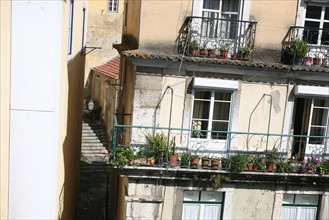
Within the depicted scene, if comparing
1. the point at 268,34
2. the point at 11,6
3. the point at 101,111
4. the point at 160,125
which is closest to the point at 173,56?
the point at 160,125

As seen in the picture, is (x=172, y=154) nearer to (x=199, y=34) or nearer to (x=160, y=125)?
(x=160, y=125)

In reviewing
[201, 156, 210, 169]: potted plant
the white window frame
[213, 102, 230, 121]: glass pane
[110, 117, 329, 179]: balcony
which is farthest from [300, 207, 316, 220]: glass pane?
the white window frame

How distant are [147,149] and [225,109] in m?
2.61

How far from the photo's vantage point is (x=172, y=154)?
12578 millimetres

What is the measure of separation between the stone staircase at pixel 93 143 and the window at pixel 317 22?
51.5ft

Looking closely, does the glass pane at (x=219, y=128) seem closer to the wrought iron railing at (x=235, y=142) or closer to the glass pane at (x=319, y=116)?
the wrought iron railing at (x=235, y=142)

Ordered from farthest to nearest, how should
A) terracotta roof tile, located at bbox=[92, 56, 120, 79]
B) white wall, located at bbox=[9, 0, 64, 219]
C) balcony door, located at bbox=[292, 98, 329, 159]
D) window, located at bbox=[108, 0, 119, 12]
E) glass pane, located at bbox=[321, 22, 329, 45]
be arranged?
window, located at bbox=[108, 0, 119, 12], terracotta roof tile, located at bbox=[92, 56, 120, 79], balcony door, located at bbox=[292, 98, 329, 159], glass pane, located at bbox=[321, 22, 329, 45], white wall, located at bbox=[9, 0, 64, 219]

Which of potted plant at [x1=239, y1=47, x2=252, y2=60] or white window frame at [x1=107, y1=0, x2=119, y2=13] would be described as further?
white window frame at [x1=107, y1=0, x2=119, y2=13]

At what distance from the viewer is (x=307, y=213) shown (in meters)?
13.9

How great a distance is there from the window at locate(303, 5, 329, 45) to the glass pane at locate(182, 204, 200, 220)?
5.97 meters

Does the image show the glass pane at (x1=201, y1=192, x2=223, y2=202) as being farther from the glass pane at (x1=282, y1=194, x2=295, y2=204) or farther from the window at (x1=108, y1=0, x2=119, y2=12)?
the window at (x1=108, y1=0, x2=119, y2=12)

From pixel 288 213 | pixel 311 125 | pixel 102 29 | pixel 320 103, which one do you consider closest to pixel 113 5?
pixel 102 29

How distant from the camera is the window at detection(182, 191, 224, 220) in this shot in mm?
13281

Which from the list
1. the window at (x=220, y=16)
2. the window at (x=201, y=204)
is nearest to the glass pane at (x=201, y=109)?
the window at (x=220, y=16)
